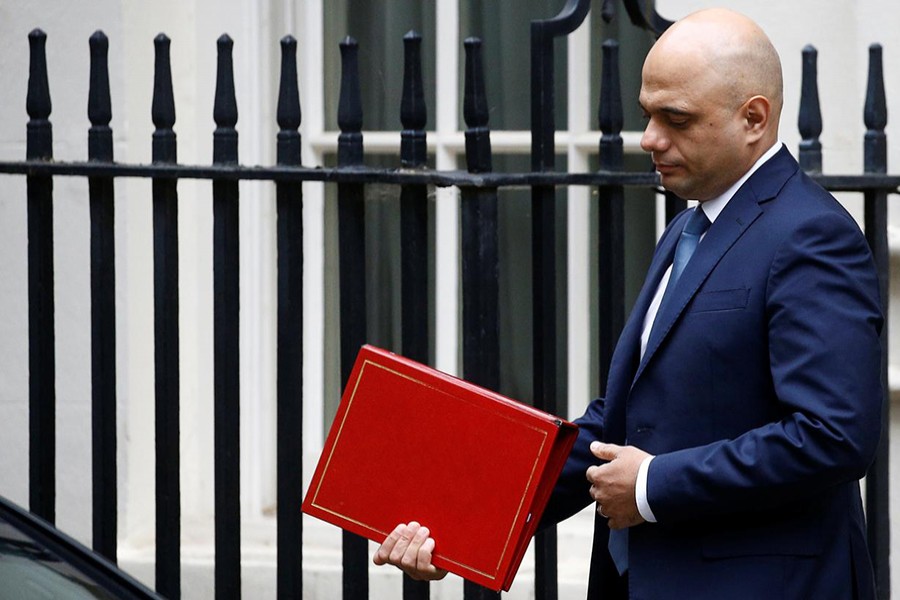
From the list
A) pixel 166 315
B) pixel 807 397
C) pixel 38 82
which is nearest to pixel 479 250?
pixel 166 315

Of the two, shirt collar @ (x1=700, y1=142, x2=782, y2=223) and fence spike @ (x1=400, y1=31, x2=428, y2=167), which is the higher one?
fence spike @ (x1=400, y1=31, x2=428, y2=167)

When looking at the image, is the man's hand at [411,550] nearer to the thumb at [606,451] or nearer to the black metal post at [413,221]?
the thumb at [606,451]

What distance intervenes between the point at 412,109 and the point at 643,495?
1463 millimetres

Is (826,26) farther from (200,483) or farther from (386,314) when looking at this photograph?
(200,483)

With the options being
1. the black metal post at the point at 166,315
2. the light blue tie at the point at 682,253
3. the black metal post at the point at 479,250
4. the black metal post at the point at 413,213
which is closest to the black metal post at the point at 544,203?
the black metal post at the point at 479,250

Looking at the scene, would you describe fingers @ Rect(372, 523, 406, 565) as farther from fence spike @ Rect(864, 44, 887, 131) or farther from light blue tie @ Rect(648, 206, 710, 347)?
fence spike @ Rect(864, 44, 887, 131)

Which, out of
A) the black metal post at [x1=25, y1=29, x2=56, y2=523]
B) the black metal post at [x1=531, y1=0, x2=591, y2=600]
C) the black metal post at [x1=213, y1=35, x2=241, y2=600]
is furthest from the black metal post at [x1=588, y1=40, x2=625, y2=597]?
the black metal post at [x1=25, y1=29, x2=56, y2=523]

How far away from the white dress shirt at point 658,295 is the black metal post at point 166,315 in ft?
4.98

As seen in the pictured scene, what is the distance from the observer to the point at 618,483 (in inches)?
92.5

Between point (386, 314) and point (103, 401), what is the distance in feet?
4.67

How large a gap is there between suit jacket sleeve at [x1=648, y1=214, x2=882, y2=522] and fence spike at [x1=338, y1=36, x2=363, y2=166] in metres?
1.49

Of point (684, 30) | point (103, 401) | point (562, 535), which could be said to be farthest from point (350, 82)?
point (562, 535)

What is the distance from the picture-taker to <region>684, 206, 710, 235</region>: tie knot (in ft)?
8.25

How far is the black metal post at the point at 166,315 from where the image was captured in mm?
3672
